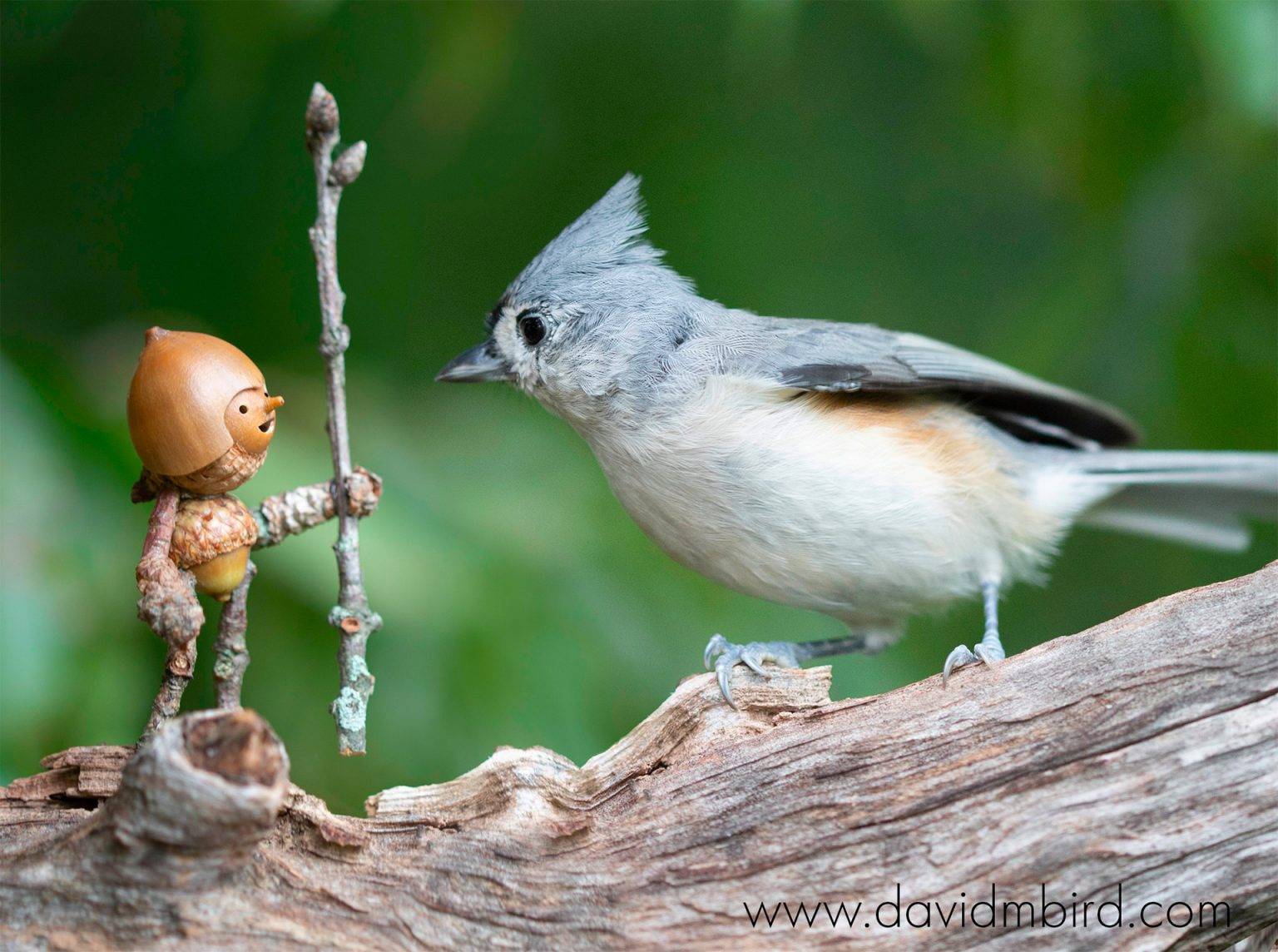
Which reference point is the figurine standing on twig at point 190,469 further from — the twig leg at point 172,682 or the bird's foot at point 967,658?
the bird's foot at point 967,658

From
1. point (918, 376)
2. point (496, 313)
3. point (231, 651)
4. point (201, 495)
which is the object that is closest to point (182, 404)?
point (201, 495)

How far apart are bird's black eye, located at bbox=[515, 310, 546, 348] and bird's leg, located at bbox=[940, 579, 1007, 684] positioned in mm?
887

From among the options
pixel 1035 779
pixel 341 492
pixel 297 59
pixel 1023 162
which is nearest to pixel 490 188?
pixel 297 59

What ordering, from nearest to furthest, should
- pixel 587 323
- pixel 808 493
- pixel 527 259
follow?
pixel 808 493
pixel 587 323
pixel 527 259

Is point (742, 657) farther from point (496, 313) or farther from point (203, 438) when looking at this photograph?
point (203, 438)

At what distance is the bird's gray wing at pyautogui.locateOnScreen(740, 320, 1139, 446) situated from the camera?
2006mm

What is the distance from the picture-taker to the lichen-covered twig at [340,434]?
4.09 feet

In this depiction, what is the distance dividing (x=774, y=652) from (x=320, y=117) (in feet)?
3.61

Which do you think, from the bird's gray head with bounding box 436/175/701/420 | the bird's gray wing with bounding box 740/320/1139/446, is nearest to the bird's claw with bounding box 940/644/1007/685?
the bird's gray wing with bounding box 740/320/1139/446

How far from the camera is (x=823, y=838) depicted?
4.53 feet

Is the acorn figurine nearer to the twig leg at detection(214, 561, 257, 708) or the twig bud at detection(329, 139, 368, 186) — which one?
the twig leg at detection(214, 561, 257, 708)

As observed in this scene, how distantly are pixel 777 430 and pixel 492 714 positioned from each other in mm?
809

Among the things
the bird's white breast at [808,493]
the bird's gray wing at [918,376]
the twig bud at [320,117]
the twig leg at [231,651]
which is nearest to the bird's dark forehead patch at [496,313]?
the bird's white breast at [808,493]

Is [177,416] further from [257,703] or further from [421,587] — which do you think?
[257,703]
